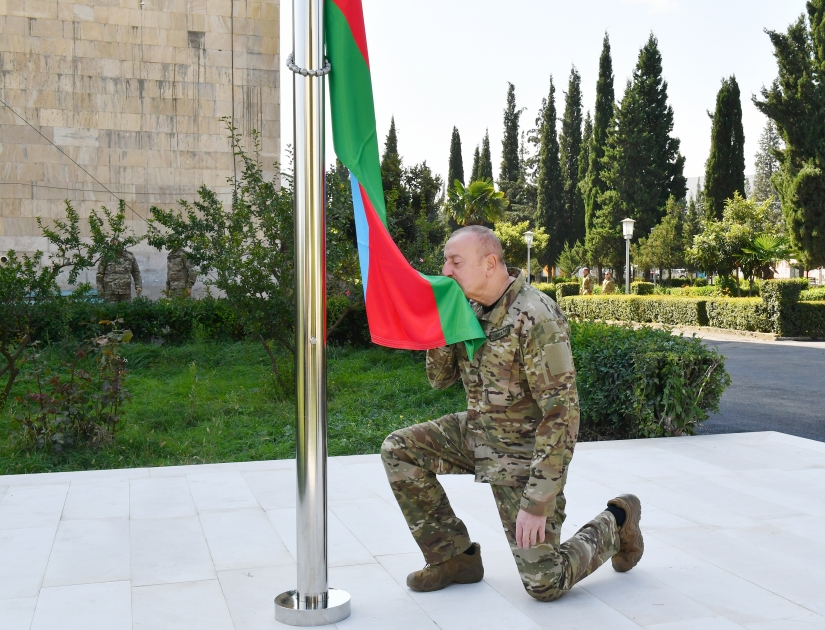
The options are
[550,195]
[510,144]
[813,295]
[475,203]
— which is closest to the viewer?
[813,295]

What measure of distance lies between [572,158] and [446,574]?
158 ft

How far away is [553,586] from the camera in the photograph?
3334mm

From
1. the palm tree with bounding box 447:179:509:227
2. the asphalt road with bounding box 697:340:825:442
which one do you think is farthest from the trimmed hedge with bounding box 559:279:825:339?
the palm tree with bounding box 447:179:509:227

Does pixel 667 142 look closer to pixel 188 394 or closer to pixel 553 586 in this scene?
pixel 188 394

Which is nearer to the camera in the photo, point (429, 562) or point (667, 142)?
point (429, 562)

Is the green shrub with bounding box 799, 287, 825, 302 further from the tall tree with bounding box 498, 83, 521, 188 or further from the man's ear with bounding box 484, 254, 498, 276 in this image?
the tall tree with bounding box 498, 83, 521, 188

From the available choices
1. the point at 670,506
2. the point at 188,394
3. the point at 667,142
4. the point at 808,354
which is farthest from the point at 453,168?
the point at 670,506

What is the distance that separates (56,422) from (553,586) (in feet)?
16.0

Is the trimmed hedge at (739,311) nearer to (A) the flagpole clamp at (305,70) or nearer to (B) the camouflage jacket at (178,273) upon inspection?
(B) the camouflage jacket at (178,273)

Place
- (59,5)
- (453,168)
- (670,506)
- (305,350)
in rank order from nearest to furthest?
(305,350) < (670,506) < (59,5) < (453,168)

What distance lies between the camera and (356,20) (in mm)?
3250

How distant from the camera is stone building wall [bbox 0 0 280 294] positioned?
15.6 m

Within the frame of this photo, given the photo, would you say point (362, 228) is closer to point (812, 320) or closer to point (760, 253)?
point (812, 320)

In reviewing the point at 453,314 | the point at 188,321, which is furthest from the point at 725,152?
the point at 453,314
